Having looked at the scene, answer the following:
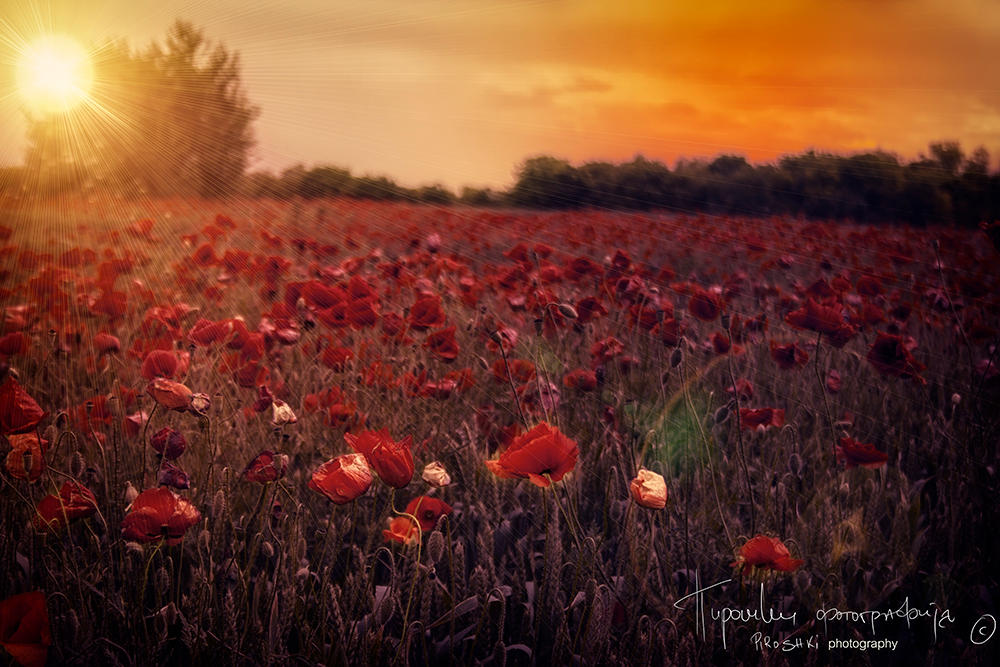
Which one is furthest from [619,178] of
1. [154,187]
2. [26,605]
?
[26,605]

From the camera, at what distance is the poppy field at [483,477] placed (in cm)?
118

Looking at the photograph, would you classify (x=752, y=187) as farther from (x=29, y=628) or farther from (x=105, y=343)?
(x=29, y=628)

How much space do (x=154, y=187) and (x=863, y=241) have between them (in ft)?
15.8

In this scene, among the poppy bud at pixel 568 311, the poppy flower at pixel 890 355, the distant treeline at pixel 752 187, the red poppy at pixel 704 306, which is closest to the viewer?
the poppy bud at pixel 568 311

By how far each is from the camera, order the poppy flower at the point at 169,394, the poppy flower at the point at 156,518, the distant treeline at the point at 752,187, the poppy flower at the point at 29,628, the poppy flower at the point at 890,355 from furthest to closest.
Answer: the distant treeline at the point at 752,187, the poppy flower at the point at 890,355, the poppy flower at the point at 169,394, the poppy flower at the point at 156,518, the poppy flower at the point at 29,628

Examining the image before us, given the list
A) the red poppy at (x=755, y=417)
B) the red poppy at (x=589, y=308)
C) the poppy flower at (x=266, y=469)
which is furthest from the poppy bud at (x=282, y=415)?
the red poppy at (x=589, y=308)

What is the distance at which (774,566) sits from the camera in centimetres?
121

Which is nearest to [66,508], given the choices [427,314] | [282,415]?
[282,415]

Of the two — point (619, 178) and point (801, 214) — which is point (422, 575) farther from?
point (801, 214)

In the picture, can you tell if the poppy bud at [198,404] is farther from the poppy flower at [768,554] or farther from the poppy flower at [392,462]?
the poppy flower at [768,554]

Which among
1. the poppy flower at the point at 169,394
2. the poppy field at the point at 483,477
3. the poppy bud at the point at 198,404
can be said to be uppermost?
the poppy flower at the point at 169,394

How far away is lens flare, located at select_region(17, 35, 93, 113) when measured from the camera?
6.82ft

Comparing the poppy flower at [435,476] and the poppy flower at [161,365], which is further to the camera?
the poppy flower at [161,365]

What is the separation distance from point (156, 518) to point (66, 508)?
0.70 ft
